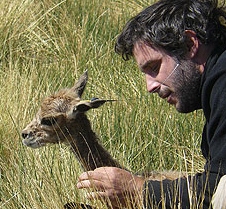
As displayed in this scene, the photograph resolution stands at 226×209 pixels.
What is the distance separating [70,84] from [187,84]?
3.57 metres

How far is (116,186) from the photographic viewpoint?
405 cm

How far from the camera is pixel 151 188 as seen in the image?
4.01m

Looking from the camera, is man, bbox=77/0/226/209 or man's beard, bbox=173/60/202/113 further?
man's beard, bbox=173/60/202/113

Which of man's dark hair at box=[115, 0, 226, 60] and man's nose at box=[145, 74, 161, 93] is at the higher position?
man's dark hair at box=[115, 0, 226, 60]

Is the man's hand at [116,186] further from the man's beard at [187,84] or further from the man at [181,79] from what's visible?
the man's beard at [187,84]

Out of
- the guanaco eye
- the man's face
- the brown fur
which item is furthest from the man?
the guanaco eye

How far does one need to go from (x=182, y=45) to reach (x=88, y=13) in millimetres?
5454

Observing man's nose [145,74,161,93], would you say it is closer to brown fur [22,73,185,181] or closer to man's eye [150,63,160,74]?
man's eye [150,63,160,74]

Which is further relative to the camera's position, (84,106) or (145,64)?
(84,106)

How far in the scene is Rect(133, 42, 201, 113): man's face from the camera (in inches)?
171

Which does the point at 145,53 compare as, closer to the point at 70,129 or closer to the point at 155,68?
the point at 155,68

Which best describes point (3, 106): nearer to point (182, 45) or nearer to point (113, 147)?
point (113, 147)

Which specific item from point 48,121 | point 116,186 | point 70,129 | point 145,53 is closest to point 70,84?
point 48,121

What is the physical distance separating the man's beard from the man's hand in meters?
0.58
